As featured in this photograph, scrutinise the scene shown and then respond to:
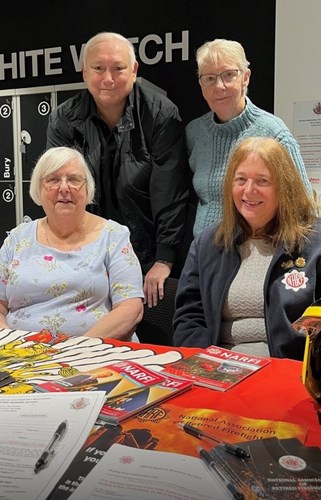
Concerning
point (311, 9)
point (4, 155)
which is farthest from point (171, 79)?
point (4, 155)

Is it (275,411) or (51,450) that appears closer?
(51,450)

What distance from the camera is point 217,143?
2.98 m

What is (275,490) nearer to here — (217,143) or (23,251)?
(23,251)

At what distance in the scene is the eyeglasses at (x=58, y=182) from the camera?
245 centimetres

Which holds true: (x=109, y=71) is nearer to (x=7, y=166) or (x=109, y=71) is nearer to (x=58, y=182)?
(x=58, y=182)

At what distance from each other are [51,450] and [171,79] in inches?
160

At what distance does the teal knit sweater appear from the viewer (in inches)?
113

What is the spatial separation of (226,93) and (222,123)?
0.53 ft

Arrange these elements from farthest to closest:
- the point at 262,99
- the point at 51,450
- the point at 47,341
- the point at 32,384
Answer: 1. the point at 262,99
2. the point at 47,341
3. the point at 32,384
4. the point at 51,450

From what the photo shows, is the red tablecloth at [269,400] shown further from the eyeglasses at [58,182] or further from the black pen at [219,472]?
the eyeglasses at [58,182]

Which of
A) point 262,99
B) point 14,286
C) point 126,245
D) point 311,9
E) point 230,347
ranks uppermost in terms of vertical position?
point 311,9

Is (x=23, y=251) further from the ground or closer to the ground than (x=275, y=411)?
further from the ground

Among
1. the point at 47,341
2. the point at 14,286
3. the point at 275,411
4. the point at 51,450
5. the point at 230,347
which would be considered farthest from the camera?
the point at 14,286

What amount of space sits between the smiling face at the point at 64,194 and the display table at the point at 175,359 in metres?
0.60
